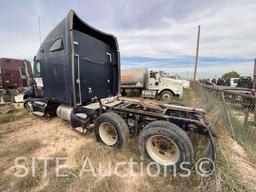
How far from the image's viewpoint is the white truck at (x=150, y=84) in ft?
37.6

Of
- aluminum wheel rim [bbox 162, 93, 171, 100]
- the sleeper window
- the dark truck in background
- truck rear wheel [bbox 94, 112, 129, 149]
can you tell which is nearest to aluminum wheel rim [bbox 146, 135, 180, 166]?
truck rear wheel [bbox 94, 112, 129, 149]

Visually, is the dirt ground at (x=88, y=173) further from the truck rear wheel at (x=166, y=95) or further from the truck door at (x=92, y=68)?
the truck rear wheel at (x=166, y=95)

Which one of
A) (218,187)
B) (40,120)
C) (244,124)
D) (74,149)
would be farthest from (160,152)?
(40,120)

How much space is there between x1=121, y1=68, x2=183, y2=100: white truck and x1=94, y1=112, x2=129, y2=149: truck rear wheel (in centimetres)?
867

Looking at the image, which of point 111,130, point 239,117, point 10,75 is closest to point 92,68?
point 111,130

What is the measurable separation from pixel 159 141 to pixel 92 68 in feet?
9.95

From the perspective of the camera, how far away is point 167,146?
287 cm

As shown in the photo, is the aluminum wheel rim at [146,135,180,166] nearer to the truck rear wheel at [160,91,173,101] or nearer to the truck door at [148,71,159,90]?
the truck rear wheel at [160,91,173,101]

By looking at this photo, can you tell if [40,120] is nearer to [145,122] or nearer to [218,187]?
[145,122]

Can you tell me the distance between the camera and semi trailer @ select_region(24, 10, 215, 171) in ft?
9.13

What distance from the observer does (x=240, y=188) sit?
2.26 m

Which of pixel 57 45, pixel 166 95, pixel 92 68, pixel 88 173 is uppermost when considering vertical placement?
pixel 57 45

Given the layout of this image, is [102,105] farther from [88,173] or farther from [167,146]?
[167,146]

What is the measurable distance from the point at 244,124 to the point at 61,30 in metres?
5.94
